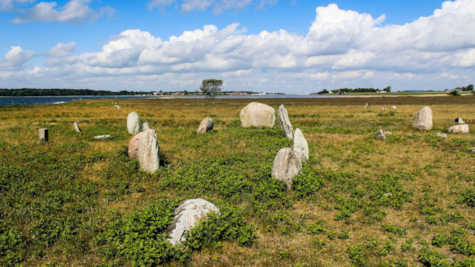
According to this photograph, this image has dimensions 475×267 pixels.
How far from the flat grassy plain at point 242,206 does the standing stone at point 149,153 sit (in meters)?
0.45

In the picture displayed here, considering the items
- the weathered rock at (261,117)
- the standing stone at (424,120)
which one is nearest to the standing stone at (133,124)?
the weathered rock at (261,117)

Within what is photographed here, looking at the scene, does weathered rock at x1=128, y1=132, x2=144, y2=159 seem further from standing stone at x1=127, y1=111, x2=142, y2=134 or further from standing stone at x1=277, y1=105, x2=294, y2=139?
standing stone at x1=277, y1=105, x2=294, y2=139

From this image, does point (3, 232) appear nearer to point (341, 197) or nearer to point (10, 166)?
point (10, 166)

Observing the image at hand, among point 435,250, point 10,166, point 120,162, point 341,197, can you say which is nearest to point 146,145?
point 120,162

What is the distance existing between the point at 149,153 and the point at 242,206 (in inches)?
220

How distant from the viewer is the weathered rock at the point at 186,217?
7.13 m

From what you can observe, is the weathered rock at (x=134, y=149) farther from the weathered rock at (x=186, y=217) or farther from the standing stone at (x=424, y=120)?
the standing stone at (x=424, y=120)

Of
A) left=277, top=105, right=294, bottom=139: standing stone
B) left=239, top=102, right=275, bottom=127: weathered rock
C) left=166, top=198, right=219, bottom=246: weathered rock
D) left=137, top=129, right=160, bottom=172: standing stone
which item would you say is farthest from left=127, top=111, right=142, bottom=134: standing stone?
left=166, top=198, right=219, bottom=246: weathered rock

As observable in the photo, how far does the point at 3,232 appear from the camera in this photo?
7.76m

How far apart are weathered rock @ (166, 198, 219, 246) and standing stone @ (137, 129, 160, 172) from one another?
528cm

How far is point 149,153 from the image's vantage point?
13.0 m

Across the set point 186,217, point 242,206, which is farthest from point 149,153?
point 186,217

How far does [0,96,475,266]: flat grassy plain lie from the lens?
689 cm

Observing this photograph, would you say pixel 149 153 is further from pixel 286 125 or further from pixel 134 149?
pixel 286 125
